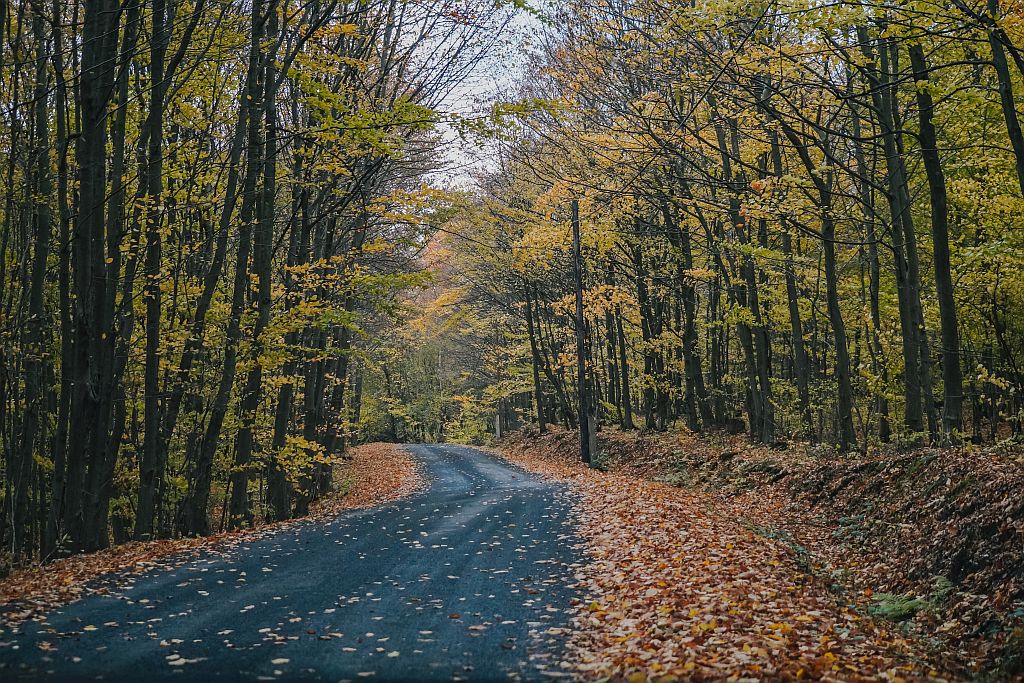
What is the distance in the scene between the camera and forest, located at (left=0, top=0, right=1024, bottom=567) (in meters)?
10.4

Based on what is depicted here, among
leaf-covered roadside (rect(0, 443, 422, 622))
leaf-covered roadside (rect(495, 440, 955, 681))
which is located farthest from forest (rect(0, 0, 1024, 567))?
leaf-covered roadside (rect(495, 440, 955, 681))

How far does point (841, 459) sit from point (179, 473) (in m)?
13.9

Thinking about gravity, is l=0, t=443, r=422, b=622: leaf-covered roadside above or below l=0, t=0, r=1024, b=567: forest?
below

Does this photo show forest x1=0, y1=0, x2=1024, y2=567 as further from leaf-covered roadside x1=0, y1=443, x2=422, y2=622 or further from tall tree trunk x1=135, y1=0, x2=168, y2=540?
leaf-covered roadside x1=0, y1=443, x2=422, y2=622

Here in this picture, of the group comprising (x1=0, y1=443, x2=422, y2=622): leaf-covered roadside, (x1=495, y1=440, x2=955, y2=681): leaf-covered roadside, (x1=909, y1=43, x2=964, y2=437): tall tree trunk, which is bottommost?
(x1=495, y1=440, x2=955, y2=681): leaf-covered roadside

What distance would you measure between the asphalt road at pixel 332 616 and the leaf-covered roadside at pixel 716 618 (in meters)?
0.44

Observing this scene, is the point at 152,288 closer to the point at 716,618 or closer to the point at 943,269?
the point at 716,618

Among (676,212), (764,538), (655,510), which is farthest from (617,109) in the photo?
(764,538)

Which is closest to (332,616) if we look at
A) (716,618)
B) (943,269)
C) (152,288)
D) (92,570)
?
(716,618)

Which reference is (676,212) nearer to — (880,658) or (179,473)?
(179,473)

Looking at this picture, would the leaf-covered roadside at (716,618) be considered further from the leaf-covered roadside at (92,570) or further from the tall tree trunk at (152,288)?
the tall tree trunk at (152,288)

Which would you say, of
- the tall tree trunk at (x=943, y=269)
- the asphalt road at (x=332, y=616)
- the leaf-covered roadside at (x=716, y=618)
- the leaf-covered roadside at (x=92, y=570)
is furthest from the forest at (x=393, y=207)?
the leaf-covered roadside at (x=716, y=618)

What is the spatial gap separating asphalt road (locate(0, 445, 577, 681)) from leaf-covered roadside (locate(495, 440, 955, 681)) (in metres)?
0.44

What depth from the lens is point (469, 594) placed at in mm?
7418
